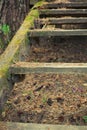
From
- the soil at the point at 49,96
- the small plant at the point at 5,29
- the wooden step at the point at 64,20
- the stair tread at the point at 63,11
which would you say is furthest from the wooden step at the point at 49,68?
the small plant at the point at 5,29

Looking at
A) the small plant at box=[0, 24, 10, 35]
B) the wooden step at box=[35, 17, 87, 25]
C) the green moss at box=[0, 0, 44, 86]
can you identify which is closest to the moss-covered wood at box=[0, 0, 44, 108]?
the green moss at box=[0, 0, 44, 86]

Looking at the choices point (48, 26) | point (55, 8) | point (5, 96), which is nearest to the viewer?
point (5, 96)

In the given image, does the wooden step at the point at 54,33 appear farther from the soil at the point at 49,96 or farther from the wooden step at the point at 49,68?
the wooden step at the point at 49,68

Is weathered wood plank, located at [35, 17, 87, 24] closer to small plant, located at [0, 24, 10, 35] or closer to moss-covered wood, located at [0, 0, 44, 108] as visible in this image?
moss-covered wood, located at [0, 0, 44, 108]

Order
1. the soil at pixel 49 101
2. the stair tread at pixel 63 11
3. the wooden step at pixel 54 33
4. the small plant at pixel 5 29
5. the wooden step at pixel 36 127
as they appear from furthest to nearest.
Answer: the small plant at pixel 5 29 < the stair tread at pixel 63 11 < the wooden step at pixel 54 33 < the soil at pixel 49 101 < the wooden step at pixel 36 127

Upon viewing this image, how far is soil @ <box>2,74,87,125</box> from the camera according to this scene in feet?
10.3

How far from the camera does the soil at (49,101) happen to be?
3.13 meters

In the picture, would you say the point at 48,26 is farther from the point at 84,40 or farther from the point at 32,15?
the point at 84,40

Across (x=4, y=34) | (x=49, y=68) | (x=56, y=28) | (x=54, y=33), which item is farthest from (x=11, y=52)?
(x=4, y=34)

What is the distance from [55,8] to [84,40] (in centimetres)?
62

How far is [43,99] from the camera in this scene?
3451mm

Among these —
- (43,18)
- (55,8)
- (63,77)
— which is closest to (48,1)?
(55,8)

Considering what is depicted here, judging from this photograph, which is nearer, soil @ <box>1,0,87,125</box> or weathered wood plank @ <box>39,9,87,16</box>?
soil @ <box>1,0,87,125</box>

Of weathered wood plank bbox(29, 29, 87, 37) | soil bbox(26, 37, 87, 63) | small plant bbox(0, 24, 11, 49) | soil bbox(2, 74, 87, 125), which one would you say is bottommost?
soil bbox(2, 74, 87, 125)
